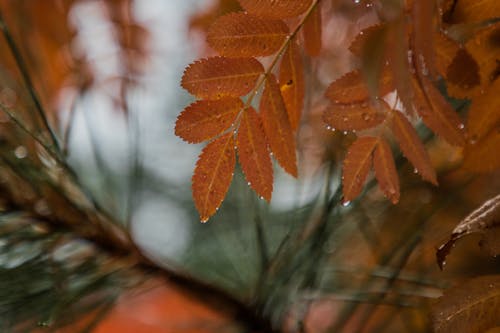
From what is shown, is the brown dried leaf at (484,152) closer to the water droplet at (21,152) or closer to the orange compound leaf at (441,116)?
the orange compound leaf at (441,116)

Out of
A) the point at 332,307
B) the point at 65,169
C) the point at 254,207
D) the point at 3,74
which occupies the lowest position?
the point at 332,307

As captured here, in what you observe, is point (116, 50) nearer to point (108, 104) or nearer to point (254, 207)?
point (108, 104)

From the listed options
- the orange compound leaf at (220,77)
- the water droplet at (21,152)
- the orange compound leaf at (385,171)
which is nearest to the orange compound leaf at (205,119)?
the orange compound leaf at (220,77)

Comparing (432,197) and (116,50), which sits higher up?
(116,50)

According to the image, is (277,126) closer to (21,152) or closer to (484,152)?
(484,152)

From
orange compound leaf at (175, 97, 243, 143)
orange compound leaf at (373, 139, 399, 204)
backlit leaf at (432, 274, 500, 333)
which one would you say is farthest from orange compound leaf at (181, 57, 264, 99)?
backlit leaf at (432, 274, 500, 333)

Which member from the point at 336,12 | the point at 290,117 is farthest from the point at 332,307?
the point at 336,12

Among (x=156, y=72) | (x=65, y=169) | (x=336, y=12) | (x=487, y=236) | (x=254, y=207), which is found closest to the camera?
(x=487, y=236)
